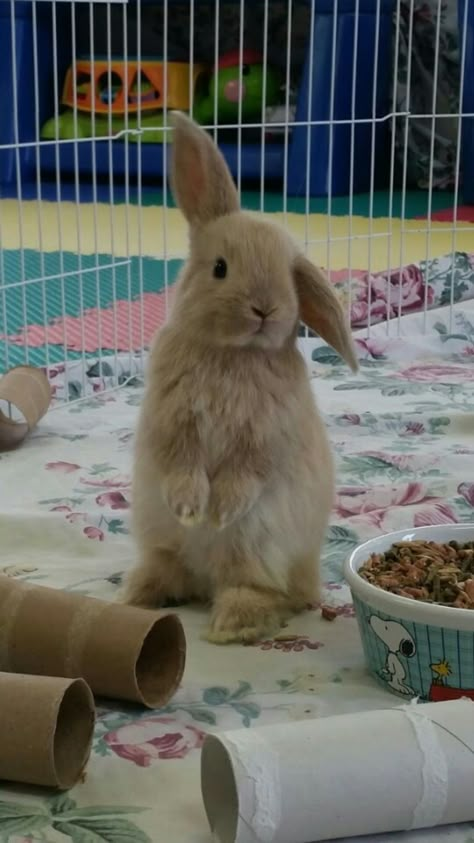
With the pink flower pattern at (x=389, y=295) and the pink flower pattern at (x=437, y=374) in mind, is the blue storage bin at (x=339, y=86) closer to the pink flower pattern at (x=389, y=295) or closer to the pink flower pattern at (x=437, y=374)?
the pink flower pattern at (x=389, y=295)

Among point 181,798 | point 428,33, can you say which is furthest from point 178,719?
point 428,33

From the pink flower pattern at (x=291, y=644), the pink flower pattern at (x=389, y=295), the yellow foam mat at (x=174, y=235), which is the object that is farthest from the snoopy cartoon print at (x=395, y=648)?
the yellow foam mat at (x=174, y=235)

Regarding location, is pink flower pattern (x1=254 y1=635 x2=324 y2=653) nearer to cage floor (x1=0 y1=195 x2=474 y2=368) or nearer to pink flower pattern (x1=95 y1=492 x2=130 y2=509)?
pink flower pattern (x1=95 y1=492 x2=130 y2=509)

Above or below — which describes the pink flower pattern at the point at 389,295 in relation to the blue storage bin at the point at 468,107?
below

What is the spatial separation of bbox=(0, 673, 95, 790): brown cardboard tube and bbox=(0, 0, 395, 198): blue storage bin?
10.1 feet

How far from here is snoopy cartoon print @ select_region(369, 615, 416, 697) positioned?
3.35 feet

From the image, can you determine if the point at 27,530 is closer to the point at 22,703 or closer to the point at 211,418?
the point at 211,418

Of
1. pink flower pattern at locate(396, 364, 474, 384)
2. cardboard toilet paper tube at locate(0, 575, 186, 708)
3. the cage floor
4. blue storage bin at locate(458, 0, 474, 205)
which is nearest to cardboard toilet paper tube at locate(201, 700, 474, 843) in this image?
cardboard toilet paper tube at locate(0, 575, 186, 708)

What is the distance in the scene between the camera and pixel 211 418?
1.16m

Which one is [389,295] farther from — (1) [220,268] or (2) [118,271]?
(1) [220,268]

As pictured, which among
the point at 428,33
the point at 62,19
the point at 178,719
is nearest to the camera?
the point at 178,719

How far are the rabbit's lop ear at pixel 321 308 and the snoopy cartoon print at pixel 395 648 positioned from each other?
302 millimetres

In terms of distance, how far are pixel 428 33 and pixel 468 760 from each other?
3946 mm

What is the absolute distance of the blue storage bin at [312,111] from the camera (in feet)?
13.3
